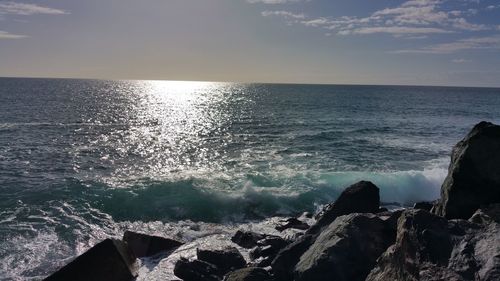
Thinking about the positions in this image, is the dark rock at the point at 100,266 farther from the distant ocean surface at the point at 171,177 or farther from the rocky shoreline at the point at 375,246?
the distant ocean surface at the point at 171,177

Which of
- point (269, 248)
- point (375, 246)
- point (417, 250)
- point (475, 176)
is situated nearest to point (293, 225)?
point (269, 248)

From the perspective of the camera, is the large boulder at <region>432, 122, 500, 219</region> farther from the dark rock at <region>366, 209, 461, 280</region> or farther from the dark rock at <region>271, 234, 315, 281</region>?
the dark rock at <region>271, 234, 315, 281</region>

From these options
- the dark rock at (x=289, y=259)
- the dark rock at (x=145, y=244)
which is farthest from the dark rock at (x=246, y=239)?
the dark rock at (x=289, y=259)

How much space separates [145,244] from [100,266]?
10.9 feet

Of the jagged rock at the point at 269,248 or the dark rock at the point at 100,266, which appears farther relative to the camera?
the jagged rock at the point at 269,248

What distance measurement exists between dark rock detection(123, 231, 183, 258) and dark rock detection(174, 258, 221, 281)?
8.41 feet

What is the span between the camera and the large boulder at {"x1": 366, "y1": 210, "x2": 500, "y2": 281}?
7625mm

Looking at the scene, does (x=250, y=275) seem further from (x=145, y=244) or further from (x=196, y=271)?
(x=145, y=244)

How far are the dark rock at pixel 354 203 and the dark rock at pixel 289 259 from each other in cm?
217

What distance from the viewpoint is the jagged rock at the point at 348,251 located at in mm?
10672

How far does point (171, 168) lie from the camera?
31.0 meters

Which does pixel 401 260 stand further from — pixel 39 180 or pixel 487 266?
pixel 39 180

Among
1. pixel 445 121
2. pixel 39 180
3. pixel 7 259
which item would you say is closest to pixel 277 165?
pixel 39 180

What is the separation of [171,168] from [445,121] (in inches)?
1969
